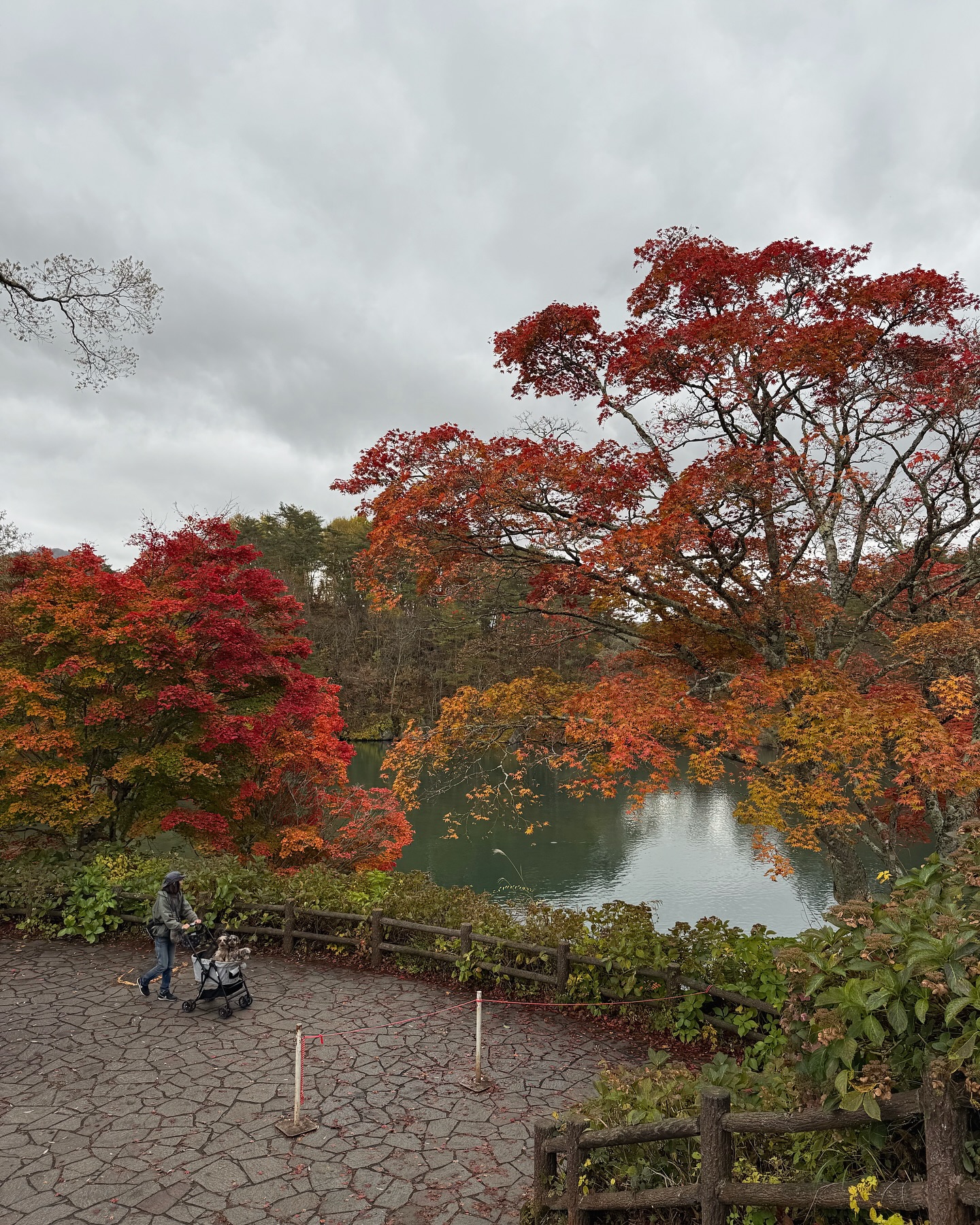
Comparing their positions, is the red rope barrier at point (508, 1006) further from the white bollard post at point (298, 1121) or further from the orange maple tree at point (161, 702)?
the orange maple tree at point (161, 702)

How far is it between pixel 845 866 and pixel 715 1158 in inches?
273

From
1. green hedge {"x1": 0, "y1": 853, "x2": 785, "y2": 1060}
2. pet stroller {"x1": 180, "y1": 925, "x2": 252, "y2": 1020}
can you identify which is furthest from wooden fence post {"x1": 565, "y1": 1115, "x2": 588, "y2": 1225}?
pet stroller {"x1": 180, "y1": 925, "x2": 252, "y2": 1020}

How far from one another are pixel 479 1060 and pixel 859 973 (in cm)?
423

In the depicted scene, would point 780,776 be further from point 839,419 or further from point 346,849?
point 346,849

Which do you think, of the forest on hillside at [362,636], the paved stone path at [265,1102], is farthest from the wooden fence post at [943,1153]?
the forest on hillside at [362,636]

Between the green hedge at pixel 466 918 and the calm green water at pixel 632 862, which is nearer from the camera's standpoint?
the green hedge at pixel 466 918

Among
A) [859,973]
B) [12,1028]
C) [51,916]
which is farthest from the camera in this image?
[51,916]

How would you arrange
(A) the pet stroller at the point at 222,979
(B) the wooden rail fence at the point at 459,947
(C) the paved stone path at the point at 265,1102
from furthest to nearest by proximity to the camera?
(A) the pet stroller at the point at 222,979 < (B) the wooden rail fence at the point at 459,947 < (C) the paved stone path at the point at 265,1102

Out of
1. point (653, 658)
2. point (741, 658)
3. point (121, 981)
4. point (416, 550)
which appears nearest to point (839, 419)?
point (741, 658)

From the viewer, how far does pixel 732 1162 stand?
3201 mm

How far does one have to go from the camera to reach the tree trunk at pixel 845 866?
8766mm

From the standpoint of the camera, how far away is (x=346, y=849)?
45.3 feet

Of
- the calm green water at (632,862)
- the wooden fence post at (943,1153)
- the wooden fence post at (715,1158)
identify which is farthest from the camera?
the calm green water at (632,862)

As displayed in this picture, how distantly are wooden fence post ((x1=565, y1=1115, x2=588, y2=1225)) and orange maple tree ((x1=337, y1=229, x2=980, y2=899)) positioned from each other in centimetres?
382
